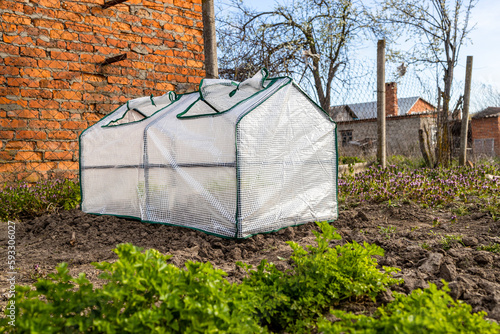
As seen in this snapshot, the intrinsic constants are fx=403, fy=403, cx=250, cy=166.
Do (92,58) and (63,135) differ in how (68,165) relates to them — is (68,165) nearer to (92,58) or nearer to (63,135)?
(63,135)

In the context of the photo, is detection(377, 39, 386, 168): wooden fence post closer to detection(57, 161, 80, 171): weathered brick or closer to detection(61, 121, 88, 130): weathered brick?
detection(61, 121, 88, 130): weathered brick

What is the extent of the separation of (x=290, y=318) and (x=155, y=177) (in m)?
2.65

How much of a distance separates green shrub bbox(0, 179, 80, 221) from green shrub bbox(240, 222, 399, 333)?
4.01 meters

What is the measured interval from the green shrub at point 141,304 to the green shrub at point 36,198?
155 inches

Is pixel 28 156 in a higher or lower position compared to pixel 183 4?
lower

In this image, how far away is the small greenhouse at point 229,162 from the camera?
3.40 metres

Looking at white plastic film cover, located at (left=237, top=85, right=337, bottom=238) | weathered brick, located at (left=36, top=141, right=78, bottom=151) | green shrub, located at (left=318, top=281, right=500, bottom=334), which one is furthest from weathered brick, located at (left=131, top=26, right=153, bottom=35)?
green shrub, located at (left=318, top=281, right=500, bottom=334)

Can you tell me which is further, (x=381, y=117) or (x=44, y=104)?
(x=381, y=117)

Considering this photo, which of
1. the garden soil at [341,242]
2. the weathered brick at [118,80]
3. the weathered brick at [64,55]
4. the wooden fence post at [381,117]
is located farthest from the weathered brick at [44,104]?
the wooden fence post at [381,117]

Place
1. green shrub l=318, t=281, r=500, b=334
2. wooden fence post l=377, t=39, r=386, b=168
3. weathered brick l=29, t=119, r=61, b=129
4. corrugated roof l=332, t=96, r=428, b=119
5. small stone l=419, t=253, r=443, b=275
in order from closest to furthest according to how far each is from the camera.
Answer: green shrub l=318, t=281, r=500, b=334 → small stone l=419, t=253, r=443, b=275 → weathered brick l=29, t=119, r=61, b=129 → wooden fence post l=377, t=39, r=386, b=168 → corrugated roof l=332, t=96, r=428, b=119

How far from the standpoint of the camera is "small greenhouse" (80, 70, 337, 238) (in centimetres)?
340

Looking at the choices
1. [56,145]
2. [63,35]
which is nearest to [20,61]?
[63,35]

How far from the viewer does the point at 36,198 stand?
4969 millimetres

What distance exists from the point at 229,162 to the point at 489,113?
741 inches
